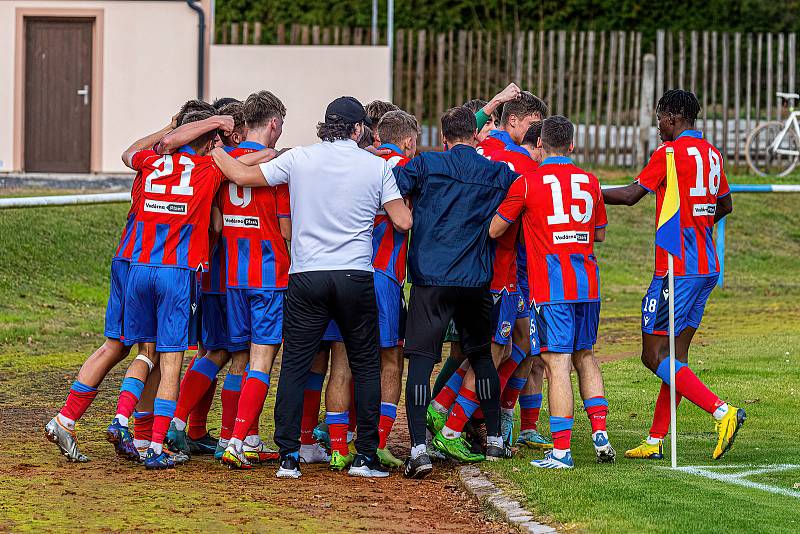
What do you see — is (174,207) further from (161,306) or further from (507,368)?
(507,368)

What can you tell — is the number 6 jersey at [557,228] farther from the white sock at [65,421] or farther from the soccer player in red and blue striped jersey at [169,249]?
the white sock at [65,421]

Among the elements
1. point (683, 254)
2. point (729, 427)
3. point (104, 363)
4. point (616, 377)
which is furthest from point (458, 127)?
point (616, 377)

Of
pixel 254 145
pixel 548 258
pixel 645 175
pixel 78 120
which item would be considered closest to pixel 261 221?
pixel 254 145

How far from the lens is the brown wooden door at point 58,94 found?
22.9m

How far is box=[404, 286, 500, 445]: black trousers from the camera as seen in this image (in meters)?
8.14

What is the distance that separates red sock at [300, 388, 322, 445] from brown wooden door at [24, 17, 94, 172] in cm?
1523

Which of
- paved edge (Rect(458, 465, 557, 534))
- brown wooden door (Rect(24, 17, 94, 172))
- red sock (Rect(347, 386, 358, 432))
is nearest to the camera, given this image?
paved edge (Rect(458, 465, 557, 534))

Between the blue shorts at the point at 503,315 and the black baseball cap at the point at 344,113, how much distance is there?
145 cm

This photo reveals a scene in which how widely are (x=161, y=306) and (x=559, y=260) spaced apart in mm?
2409

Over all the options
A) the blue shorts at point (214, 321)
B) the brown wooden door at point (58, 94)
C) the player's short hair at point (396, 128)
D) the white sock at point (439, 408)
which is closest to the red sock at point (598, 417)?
the white sock at point (439, 408)

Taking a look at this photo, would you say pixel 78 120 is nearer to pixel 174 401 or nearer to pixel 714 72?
pixel 714 72

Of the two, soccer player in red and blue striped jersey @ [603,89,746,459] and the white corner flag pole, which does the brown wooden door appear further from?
the white corner flag pole

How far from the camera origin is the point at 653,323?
8461mm

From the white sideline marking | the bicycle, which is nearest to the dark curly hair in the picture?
the white sideline marking
